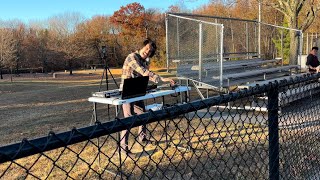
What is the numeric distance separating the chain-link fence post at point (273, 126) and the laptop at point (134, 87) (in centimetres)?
244

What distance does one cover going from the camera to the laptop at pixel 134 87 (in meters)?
4.61

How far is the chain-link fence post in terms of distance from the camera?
246 cm

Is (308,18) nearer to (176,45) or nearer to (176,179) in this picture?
Answer: (176,45)

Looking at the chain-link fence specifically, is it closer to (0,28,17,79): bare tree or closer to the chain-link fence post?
the chain-link fence post

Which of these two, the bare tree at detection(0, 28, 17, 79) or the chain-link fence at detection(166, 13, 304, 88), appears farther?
the bare tree at detection(0, 28, 17, 79)

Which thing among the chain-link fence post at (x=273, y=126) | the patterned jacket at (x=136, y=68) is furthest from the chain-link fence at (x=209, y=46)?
the chain-link fence post at (x=273, y=126)

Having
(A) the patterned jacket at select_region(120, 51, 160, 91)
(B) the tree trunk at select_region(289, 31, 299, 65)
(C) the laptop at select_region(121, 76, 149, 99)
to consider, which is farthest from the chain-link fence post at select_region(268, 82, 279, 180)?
(B) the tree trunk at select_region(289, 31, 299, 65)

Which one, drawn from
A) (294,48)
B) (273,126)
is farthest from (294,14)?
(273,126)

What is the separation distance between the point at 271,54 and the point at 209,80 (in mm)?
11861

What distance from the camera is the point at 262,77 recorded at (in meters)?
11.4

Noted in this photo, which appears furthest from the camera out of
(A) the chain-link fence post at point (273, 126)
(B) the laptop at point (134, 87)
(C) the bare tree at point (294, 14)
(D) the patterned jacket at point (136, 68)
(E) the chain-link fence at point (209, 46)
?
(C) the bare tree at point (294, 14)

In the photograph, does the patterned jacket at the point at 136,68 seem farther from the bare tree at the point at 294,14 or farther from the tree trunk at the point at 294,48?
the tree trunk at the point at 294,48

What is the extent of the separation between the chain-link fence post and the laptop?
96.0 inches

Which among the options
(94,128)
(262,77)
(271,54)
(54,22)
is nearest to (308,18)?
(271,54)
